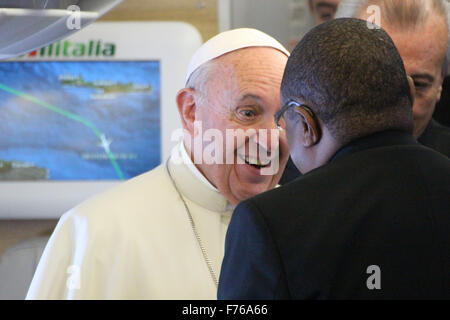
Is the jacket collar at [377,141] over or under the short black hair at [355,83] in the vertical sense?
under

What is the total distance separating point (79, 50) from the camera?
3422 millimetres

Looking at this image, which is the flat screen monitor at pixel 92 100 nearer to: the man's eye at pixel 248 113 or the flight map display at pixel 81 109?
the flight map display at pixel 81 109

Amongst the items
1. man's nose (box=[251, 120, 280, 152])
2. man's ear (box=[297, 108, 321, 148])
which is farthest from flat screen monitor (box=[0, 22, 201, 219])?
A: man's ear (box=[297, 108, 321, 148])

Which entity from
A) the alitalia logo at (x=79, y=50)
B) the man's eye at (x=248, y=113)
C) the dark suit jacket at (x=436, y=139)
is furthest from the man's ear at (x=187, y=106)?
the alitalia logo at (x=79, y=50)

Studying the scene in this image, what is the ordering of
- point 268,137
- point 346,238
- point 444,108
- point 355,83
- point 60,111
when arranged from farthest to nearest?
point 60,111
point 444,108
point 268,137
point 355,83
point 346,238

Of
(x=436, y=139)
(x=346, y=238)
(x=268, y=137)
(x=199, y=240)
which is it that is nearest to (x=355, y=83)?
(x=346, y=238)

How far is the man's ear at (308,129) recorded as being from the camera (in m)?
1.31

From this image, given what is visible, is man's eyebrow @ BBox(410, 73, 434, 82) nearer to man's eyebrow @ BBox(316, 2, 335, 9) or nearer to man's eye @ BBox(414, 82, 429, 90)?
man's eye @ BBox(414, 82, 429, 90)

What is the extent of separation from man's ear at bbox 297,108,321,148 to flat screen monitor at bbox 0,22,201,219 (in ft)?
6.90

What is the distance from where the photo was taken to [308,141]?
52.4 inches

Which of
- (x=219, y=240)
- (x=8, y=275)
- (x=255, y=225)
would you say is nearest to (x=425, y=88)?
(x=219, y=240)

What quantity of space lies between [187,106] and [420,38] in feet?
2.12

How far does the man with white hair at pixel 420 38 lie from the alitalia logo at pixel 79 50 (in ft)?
5.35

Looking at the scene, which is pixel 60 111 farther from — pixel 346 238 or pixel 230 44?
pixel 346 238
